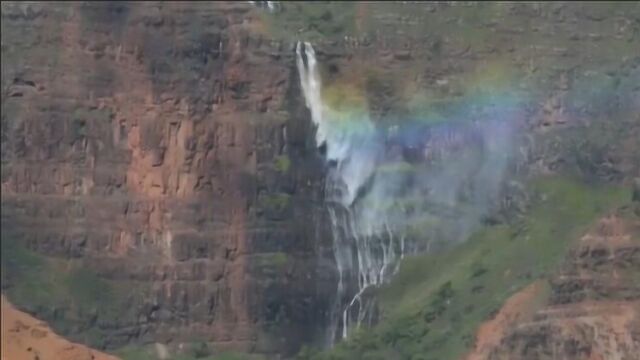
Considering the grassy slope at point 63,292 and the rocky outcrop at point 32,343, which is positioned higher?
the grassy slope at point 63,292

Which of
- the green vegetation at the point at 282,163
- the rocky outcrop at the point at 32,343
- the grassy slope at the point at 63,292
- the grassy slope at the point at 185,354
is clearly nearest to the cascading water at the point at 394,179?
the green vegetation at the point at 282,163

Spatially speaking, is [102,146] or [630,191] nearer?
[630,191]

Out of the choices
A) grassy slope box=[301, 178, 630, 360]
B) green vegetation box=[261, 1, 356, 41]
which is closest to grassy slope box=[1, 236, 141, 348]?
grassy slope box=[301, 178, 630, 360]

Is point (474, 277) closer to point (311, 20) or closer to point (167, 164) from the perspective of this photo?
point (167, 164)

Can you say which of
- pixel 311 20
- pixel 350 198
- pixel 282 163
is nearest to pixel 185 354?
pixel 282 163

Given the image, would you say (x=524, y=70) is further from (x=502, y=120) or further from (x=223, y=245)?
(x=223, y=245)

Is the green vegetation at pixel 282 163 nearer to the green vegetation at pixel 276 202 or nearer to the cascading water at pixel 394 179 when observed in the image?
the green vegetation at pixel 276 202

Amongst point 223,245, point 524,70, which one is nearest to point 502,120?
point 524,70
